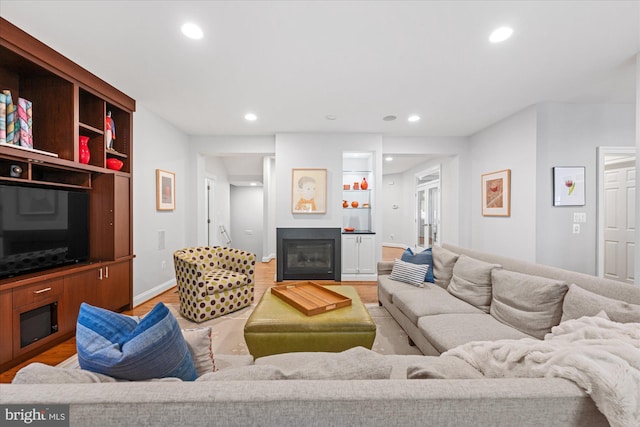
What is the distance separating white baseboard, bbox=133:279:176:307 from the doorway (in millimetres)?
5532

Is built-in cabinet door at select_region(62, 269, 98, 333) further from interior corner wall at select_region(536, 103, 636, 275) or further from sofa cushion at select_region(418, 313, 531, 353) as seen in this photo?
interior corner wall at select_region(536, 103, 636, 275)

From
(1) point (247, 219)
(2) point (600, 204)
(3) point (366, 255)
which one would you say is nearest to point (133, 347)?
(3) point (366, 255)

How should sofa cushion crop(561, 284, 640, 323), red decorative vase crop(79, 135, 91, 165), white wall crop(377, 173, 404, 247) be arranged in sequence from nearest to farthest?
sofa cushion crop(561, 284, 640, 323) → red decorative vase crop(79, 135, 91, 165) → white wall crop(377, 173, 404, 247)

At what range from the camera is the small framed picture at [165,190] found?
3.89 metres

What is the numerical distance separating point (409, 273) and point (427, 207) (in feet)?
15.3

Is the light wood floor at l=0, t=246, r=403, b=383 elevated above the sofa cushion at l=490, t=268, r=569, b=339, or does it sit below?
below

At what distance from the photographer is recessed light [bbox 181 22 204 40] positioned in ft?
6.48

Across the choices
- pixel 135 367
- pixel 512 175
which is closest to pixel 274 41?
pixel 135 367

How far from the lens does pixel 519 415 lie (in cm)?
71

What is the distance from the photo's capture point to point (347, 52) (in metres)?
2.31

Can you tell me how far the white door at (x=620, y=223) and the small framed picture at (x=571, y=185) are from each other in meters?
1.30

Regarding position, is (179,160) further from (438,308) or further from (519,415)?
(519,415)

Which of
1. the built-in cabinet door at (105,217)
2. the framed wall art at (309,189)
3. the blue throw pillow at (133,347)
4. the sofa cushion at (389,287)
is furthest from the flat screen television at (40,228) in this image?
the sofa cushion at (389,287)

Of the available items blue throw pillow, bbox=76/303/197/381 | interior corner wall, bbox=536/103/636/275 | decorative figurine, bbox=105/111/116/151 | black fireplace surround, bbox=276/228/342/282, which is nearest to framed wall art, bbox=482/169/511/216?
interior corner wall, bbox=536/103/636/275
